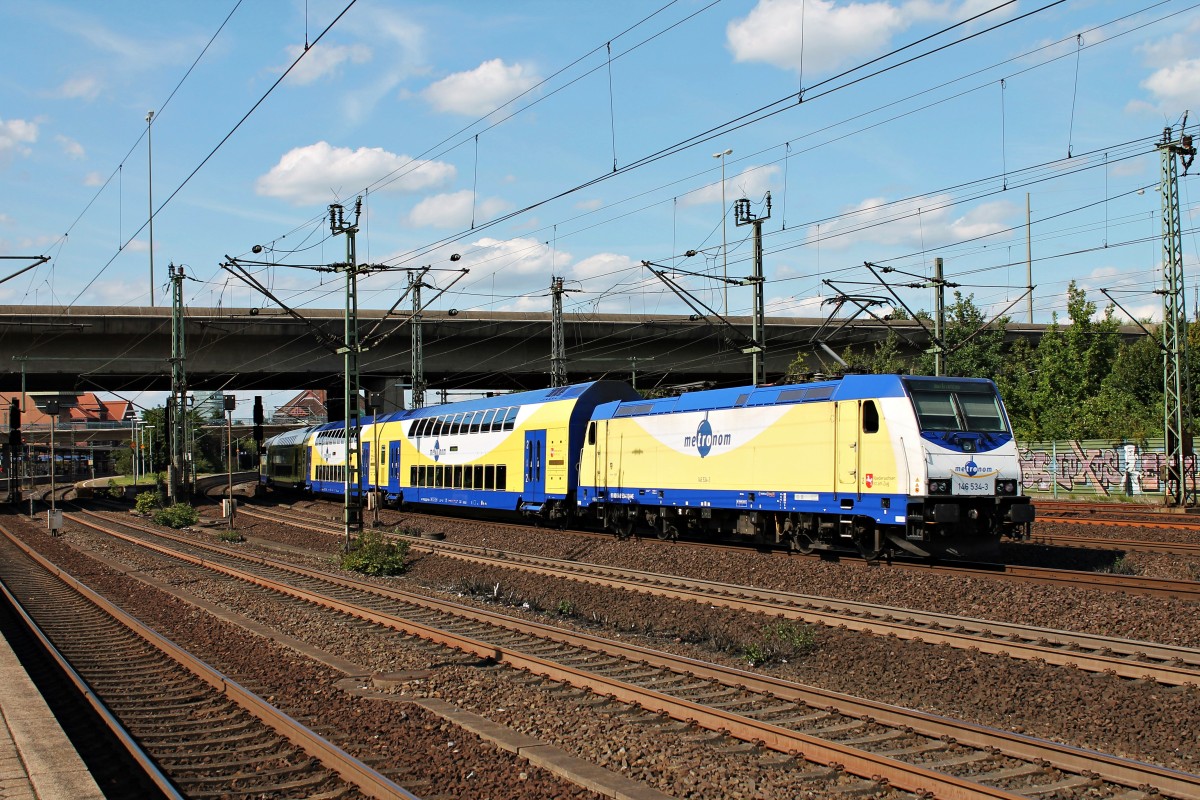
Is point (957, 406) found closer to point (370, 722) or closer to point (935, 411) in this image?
point (935, 411)

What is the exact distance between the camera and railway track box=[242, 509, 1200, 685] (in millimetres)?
10664

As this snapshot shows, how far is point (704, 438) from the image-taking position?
22781mm

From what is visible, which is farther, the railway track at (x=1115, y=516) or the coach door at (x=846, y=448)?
the railway track at (x=1115, y=516)

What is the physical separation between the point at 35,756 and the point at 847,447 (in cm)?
Answer: 1433

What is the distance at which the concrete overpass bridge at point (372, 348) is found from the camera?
49.5m

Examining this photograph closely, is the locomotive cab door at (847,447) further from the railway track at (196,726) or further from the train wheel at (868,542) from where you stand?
the railway track at (196,726)

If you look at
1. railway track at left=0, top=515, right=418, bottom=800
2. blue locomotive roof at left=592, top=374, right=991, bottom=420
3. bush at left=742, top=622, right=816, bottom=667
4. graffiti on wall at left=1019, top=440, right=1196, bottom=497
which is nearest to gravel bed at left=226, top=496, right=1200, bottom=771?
bush at left=742, top=622, right=816, bottom=667

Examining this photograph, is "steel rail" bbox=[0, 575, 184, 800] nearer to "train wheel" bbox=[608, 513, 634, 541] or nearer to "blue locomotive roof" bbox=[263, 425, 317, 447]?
"train wheel" bbox=[608, 513, 634, 541]

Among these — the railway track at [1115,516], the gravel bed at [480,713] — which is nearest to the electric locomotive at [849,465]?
the gravel bed at [480,713]

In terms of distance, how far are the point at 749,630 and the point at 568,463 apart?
14.2m

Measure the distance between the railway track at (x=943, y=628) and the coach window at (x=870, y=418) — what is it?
372 cm

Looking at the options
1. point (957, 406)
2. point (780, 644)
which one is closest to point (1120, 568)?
point (957, 406)

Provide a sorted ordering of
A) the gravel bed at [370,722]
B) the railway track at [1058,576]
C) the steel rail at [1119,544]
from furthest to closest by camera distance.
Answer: the steel rail at [1119,544], the railway track at [1058,576], the gravel bed at [370,722]

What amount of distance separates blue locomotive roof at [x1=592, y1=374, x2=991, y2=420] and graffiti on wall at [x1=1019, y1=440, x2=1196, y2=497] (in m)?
16.5
